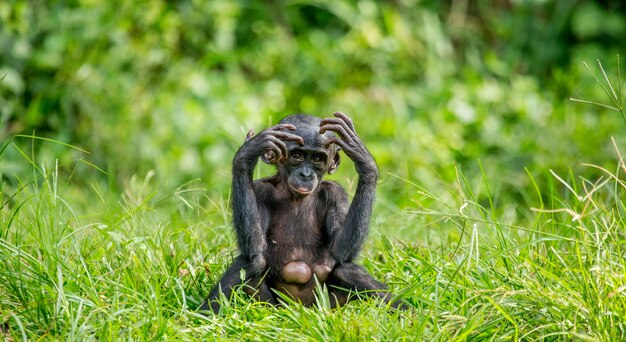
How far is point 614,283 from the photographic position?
419cm

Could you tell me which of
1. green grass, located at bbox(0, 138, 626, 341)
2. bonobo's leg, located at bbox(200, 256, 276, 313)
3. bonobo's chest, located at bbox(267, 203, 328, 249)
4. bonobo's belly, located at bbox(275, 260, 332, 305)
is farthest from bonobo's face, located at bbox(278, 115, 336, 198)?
green grass, located at bbox(0, 138, 626, 341)

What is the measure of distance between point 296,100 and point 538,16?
365 centimetres

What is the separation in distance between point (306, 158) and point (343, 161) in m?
4.12

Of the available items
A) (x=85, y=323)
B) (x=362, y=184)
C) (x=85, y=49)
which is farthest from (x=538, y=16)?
(x=85, y=323)

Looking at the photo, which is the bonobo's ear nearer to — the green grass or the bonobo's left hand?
the bonobo's left hand

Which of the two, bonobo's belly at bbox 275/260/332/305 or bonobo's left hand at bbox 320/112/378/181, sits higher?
bonobo's left hand at bbox 320/112/378/181

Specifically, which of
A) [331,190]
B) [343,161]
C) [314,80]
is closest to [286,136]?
[331,190]

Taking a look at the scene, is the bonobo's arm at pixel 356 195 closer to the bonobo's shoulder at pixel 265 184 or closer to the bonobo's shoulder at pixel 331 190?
the bonobo's shoulder at pixel 331 190

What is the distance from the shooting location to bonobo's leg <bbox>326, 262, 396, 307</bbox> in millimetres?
5062

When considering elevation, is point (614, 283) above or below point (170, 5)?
below

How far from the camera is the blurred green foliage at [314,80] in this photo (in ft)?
31.4

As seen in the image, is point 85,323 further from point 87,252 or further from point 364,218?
point 364,218

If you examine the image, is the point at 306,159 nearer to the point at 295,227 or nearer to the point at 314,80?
the point at 295,227

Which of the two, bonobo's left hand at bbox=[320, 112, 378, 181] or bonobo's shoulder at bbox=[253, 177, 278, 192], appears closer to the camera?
bonobo's left hand at bbox=[320, 112, 378, 181]
